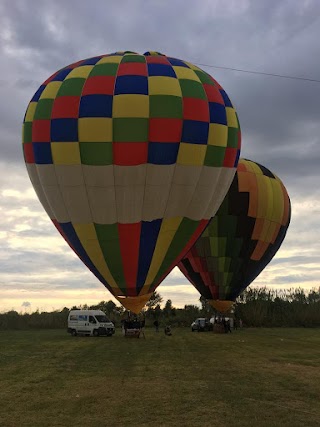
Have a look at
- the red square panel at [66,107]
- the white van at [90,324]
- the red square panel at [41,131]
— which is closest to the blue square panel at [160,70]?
the red square panel at [66,107]

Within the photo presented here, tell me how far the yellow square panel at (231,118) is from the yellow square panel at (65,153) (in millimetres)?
5274

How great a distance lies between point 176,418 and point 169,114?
9.66 metres

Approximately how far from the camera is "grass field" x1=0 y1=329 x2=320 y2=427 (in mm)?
8711

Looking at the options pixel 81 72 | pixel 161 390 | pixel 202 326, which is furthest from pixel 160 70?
pixel 202 326

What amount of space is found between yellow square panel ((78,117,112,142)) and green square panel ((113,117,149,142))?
0.21 metres

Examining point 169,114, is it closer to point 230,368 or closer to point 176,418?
point 230,368

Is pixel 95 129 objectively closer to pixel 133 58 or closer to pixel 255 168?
pixel 133 58

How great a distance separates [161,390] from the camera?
1127 cm

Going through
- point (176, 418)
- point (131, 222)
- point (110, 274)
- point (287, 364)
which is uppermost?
point (131, 222)

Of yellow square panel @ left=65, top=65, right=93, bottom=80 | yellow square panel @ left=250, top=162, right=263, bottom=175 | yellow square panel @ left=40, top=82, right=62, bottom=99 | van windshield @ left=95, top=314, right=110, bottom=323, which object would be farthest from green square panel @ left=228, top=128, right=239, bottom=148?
van windshield @ left=95, top=314, right=110, bottom=323

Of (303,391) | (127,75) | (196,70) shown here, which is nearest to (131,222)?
(127,75)

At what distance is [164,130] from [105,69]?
115 inches

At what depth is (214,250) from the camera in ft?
90.6

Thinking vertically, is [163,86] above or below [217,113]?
above
